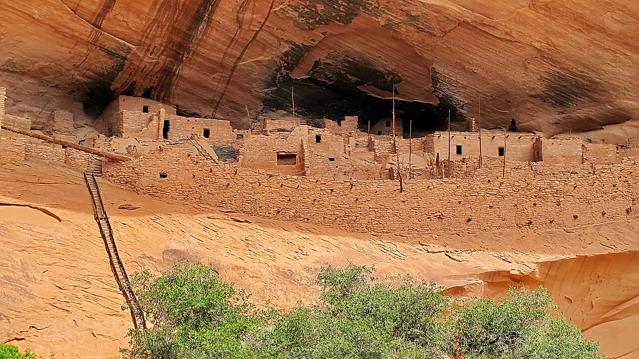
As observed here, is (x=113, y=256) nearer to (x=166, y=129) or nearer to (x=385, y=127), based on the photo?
(x=166, y=129)

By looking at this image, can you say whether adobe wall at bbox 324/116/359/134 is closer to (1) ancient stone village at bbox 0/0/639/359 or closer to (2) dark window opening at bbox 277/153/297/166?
(1) ancient stone village at bbox 0/0/639/359

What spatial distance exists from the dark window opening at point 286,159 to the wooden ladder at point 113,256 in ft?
16.1

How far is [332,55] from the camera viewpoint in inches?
788

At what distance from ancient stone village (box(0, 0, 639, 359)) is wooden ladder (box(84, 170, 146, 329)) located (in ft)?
0.15

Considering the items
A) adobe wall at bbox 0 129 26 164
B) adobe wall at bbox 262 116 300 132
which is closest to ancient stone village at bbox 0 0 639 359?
adobe wall at bbox 0 129 26 164

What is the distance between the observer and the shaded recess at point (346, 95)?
20453 mm

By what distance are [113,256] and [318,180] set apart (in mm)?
4968

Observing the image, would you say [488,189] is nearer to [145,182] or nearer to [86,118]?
[145,182]

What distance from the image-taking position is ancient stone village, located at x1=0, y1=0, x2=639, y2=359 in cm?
1094

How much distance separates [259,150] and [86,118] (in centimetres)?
480

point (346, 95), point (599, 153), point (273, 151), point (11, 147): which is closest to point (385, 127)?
point (346, 95)

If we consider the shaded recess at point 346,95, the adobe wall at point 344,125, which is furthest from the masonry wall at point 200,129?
the adobe wall at point 344,125

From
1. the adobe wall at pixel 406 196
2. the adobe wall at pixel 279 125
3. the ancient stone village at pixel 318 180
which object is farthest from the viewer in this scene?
the adobe wall at pixel 279 125

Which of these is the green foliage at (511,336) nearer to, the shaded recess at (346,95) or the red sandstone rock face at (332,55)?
the red sandstone rock face at (332,55)
